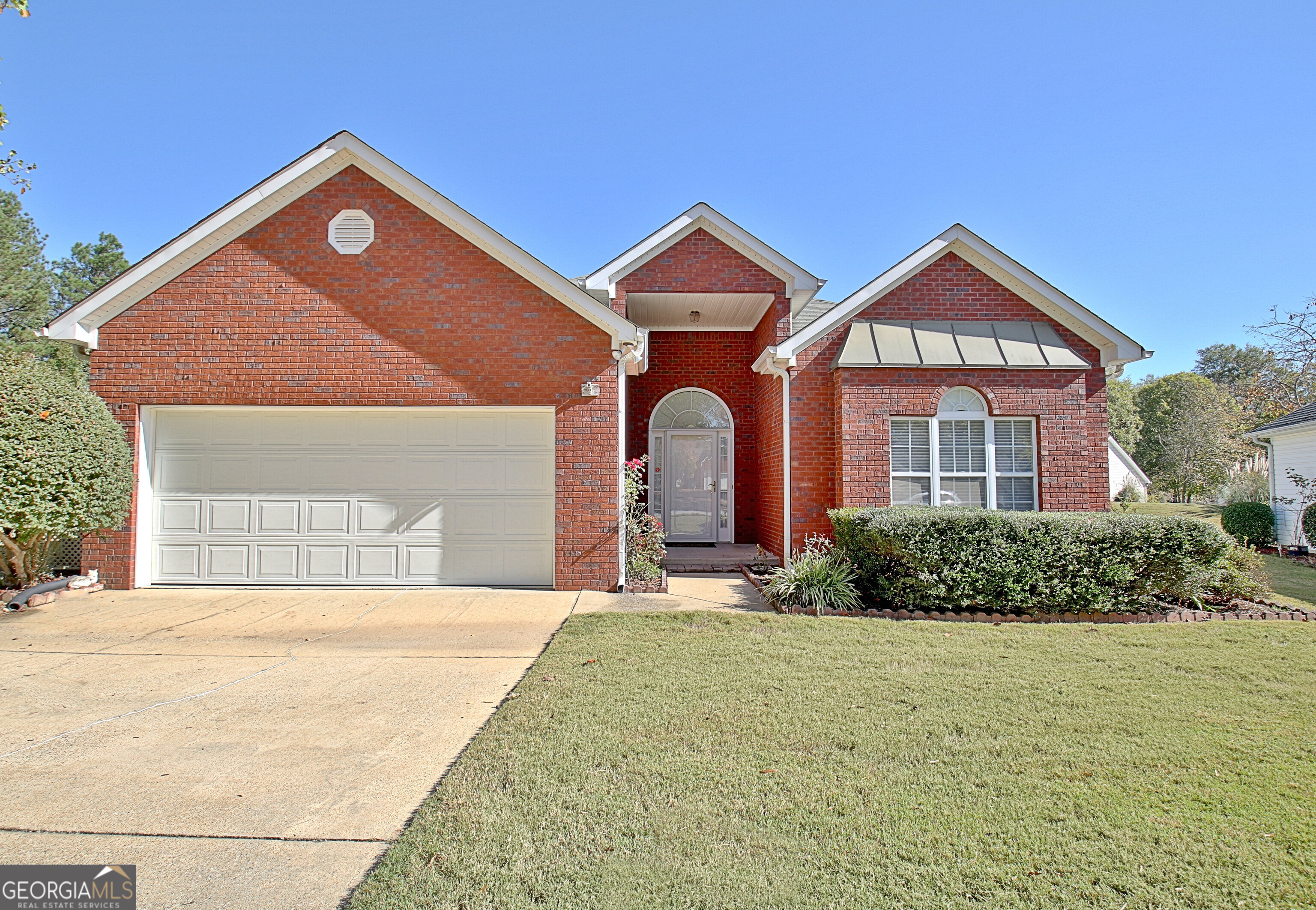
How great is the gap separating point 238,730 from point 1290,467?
20094mm

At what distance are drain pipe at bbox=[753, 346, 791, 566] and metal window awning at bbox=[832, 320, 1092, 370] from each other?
788mm

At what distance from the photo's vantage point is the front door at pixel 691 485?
1389 cm

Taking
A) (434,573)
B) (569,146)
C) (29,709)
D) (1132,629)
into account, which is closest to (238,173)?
(569,146)

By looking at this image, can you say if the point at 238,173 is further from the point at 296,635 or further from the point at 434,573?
the point at 296,635

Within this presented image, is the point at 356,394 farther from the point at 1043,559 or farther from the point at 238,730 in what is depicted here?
the point at 1043,559

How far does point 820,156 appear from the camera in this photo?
42.0 feet

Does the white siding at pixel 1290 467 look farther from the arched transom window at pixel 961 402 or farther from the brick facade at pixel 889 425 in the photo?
the arched transom window at pixel 961 402

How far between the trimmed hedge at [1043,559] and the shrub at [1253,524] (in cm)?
926

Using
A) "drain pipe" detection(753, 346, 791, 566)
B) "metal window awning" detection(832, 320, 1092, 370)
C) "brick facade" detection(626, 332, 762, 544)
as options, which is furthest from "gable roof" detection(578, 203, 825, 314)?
"brick facade" detection(626, 332, 762, 544)

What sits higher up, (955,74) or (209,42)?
(209,42)

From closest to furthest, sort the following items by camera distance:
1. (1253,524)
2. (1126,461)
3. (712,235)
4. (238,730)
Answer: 1. (238,730)
2. (712,235)
3. (1253,524)
4. (1126,461)

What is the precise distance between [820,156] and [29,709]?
13.3 metres

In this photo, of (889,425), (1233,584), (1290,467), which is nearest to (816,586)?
(889,425)

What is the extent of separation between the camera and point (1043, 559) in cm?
787
